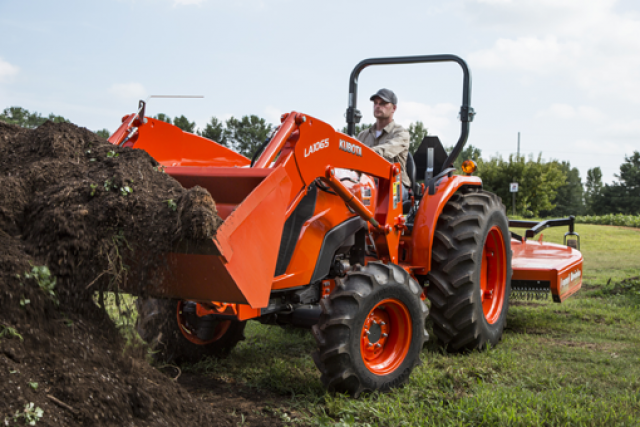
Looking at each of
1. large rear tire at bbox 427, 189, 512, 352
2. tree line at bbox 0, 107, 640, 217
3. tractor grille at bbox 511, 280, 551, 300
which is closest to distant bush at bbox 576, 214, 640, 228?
tree line at bbox 0, 107, 640, 217

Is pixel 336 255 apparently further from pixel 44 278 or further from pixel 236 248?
pixel 44 278

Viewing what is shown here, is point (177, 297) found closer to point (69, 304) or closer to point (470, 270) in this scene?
point (69, 304)

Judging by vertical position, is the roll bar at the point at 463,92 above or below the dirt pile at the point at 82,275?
above

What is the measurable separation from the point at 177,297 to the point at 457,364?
2494 mm

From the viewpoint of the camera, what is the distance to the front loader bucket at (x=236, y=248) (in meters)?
2.73

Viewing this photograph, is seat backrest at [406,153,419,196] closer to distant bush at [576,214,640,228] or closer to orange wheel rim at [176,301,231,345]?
orange wheel rim at [176,301,231,345]

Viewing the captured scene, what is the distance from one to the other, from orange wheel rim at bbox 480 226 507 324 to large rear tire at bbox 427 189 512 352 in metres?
0.30

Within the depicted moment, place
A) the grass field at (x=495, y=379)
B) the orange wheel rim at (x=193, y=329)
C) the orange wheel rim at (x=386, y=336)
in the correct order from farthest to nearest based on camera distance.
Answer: the orange wheel rim at (x=193, y=329)
the orange wheel rim at (x=386, y=336)
the grass field at (x=495, y=379)

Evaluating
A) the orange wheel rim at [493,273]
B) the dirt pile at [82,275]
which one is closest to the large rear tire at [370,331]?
the dirt pile at [82,275]

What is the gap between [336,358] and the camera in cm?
349

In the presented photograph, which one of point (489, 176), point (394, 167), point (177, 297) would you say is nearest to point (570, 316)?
point (394, 167)

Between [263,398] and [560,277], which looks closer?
[263,398]

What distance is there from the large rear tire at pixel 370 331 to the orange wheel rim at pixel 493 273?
71.1 inches

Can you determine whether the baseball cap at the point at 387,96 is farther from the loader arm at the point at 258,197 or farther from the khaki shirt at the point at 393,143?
the loader arm at the point at 258,197
